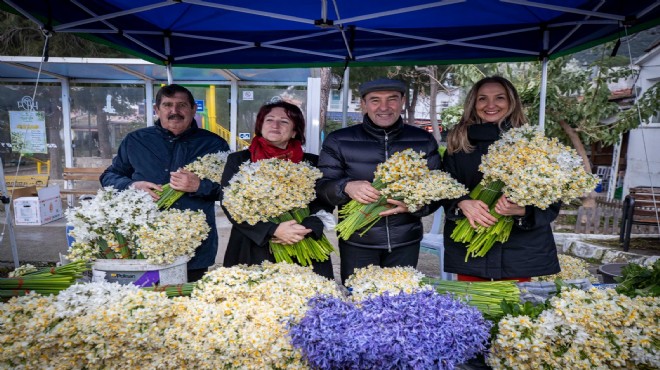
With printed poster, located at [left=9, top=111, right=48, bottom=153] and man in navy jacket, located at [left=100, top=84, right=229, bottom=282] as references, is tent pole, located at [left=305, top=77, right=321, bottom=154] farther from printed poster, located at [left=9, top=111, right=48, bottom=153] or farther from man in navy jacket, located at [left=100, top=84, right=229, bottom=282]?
printed poster, located at [left=9, top=111, right=48, bottom=153]

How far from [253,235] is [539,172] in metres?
1.67

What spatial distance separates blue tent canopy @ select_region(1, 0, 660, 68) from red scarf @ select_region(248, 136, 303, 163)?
0.92m

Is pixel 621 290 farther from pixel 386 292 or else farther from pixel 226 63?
pixel 226 63

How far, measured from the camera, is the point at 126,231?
2.35 metres

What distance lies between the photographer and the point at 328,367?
61.9 inches

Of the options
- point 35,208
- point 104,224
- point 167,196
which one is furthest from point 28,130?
point 104,224

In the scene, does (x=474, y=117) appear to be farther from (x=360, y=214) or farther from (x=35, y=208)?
(x=35, y=208)

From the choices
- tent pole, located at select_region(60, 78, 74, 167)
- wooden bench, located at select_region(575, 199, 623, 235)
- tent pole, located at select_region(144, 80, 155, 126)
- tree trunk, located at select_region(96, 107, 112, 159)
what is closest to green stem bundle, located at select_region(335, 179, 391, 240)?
wooden bench, located at select_region(575, 199, 623, 235)

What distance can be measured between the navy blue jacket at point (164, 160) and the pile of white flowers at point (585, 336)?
2.35 m

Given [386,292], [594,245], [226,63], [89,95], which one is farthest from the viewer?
[89,95]

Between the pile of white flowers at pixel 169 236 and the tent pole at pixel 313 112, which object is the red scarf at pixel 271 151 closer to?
the pile of white flowers at pixel 169 236

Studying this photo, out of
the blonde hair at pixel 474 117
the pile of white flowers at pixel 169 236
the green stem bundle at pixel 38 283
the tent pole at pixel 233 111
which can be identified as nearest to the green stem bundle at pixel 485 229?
the blonde hair at pixel 474 117

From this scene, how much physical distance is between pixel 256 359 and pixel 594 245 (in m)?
7.38

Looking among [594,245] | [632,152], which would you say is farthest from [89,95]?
[632,152]
